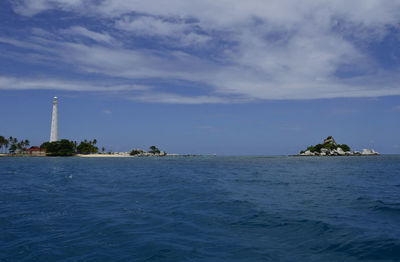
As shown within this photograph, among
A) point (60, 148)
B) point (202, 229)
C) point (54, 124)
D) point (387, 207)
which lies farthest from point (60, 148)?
point (387, 207)

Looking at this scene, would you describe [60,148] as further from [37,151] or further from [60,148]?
[37,151]

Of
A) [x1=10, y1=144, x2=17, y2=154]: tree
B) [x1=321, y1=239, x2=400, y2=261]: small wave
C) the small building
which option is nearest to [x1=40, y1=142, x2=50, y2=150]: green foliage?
the small building

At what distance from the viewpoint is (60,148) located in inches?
6673

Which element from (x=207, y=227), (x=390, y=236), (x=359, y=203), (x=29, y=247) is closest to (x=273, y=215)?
(x=207, y=227)

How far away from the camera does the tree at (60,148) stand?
168 meters

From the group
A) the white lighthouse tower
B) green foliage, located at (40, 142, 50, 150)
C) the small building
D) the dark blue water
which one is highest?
the white lighthouse tower

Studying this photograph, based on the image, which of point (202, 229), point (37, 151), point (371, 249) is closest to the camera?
point (371, 249)

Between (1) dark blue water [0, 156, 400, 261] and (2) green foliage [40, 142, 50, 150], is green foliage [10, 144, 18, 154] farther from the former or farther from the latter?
(1) dark blue water [0, 156, 400, 261]

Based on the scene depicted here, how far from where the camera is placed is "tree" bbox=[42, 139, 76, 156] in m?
168

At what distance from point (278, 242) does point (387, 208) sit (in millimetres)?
9723

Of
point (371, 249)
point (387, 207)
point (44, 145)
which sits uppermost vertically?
point (44, 145)

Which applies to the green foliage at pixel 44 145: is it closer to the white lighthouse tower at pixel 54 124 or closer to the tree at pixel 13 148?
the white lighthouse tower at pixel 54 124

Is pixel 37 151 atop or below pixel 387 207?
atop

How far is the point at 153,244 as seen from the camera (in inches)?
A: 412
